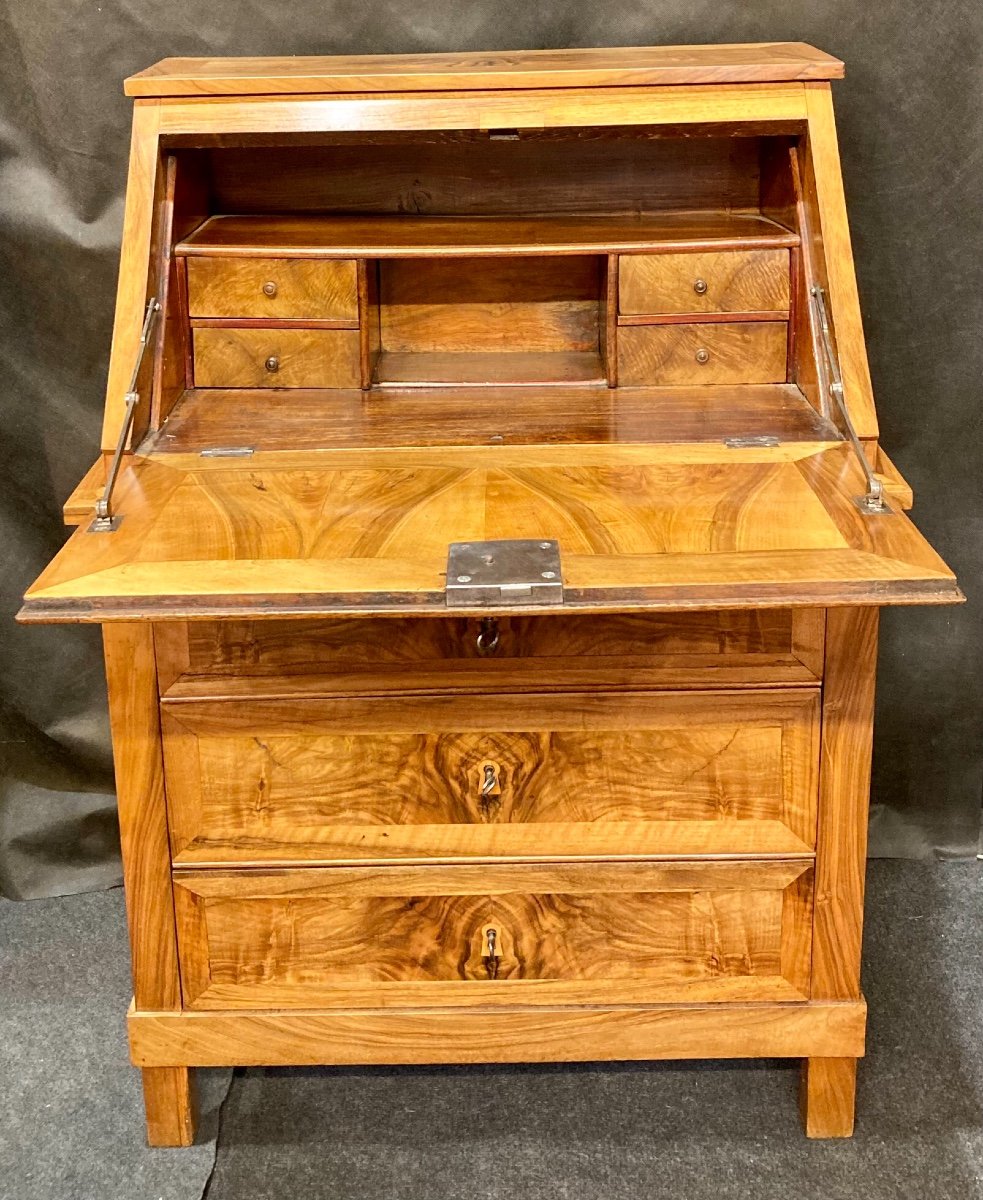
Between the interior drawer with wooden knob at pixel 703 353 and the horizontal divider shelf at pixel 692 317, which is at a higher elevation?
the horizontal divider shelf at pixel 692 317

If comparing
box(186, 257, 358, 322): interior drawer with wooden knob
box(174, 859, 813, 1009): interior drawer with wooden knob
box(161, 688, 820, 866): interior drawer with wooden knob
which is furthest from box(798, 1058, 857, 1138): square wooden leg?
box(186, 257, 358, 322): interior drawer with wooden knob

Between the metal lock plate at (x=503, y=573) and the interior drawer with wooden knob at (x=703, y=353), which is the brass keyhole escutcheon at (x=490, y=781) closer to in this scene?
the metal lock plate at (x=503, y=573)

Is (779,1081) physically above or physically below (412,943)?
below

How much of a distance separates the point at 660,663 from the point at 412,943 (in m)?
0.53

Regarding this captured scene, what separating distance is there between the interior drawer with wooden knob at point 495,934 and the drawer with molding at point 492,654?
0.87 feet

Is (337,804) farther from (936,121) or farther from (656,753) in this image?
(936,121)

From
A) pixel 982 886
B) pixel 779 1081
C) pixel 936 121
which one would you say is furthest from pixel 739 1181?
pixel 936 121

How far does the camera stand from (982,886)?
2.80 m

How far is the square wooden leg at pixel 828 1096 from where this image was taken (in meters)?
2.15

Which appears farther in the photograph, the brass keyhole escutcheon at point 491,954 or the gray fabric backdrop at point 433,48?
the gray fabric backdrop at point 433,48

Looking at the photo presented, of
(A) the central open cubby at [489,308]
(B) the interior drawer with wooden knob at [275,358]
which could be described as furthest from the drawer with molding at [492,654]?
(A) the central open cubby at [489,308]

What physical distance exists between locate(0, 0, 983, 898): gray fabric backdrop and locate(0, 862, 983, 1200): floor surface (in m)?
0.43

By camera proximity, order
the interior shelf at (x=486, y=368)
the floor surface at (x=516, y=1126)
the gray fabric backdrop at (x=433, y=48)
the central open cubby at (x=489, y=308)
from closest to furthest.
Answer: the floor surface at (x=516, y=1126) < the interior shelf at (x=486, y=368) < the central open cubby at (x=489, y=308) < the gray fabric backdrop at (x=433, y=48)

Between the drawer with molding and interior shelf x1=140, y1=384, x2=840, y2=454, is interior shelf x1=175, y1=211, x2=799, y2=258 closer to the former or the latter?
interior shelf x1=140, y1=384, x2=840, y2=454
